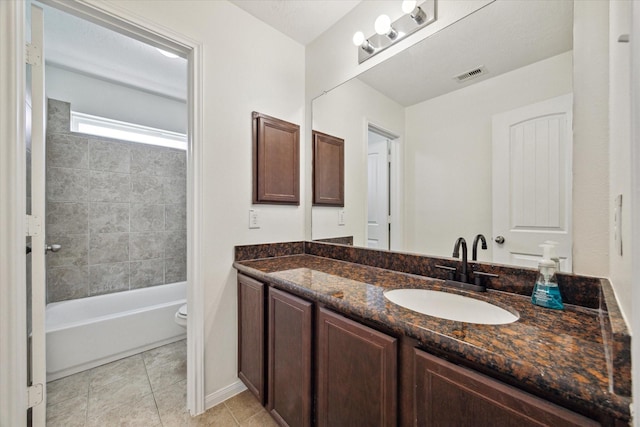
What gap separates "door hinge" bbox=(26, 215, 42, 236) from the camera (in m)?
1.16

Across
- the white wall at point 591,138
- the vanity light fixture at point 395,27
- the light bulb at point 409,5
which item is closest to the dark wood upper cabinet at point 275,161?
the vanity light fixture at point 395,27

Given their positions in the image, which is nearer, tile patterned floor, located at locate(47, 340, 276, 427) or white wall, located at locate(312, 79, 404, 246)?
tile patterned floor, located at locate(47, 340, 276, 427)

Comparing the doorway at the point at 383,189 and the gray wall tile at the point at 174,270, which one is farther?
the gray wall tile at the point at 174,270

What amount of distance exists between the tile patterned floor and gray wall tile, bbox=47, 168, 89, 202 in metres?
1.56

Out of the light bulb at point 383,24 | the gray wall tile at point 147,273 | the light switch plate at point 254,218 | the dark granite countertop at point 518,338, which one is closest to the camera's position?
the dark granite countertop at point 518,338

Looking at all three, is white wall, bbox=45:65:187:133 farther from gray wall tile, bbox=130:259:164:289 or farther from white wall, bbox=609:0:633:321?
white wall, bbox=609:0:633:321

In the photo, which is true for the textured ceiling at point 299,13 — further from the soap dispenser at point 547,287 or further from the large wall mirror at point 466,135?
the soap dispenser at point 547,287

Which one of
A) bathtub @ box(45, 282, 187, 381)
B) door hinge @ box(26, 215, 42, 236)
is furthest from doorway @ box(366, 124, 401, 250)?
bathtub @ box(45, 282, 187, 381)

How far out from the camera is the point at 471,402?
63 centimetres

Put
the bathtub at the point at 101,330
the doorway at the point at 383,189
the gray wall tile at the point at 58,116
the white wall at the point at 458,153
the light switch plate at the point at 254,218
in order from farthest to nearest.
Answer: the gray wall tile at the point at 58,116
the bathtub at the point at 101,330
the light switch plate at the point at 254,218
the doorway at the point at 383,189
the white wall at the point at 458,153

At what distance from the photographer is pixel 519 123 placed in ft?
3.47

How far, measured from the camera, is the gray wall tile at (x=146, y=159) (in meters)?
2.81

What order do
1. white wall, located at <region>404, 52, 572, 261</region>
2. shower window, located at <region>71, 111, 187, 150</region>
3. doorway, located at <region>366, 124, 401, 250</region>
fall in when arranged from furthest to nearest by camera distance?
shower window, located at <region>71, 111, 187, 150</region> → doorway, located at <region>366, 124, 401, 250</region> → white wall, located at <region>404, 52, 572, 261</region>

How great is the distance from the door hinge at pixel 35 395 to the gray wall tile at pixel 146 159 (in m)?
2.15
